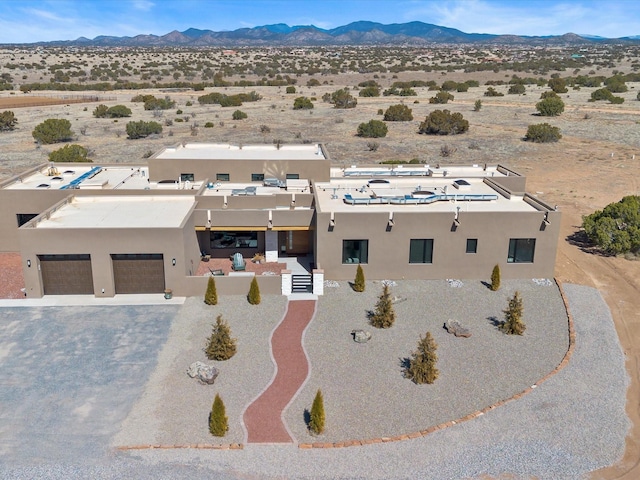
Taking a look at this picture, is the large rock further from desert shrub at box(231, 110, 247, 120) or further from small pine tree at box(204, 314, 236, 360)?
desert shrub at box(231, 110, 247, 120)

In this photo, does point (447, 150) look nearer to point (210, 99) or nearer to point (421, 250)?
point (421, 250)

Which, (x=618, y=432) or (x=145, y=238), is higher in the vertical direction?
(x=145, y=238)

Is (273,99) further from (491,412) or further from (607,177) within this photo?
(491,412)

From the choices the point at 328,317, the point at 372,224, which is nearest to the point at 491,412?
the point at 328,317

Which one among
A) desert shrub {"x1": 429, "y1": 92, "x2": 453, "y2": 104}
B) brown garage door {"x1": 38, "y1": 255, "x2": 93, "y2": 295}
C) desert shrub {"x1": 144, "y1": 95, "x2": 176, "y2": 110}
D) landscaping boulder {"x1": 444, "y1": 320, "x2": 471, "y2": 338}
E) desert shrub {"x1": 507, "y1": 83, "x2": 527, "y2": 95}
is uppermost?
desert shrub {"x1": 507, "y1": 83, "x2": 527, "y2": 95}

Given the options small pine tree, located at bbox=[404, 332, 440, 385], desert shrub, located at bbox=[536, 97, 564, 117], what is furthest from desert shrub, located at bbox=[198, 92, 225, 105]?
small pine tree, located at bbox=[404, 332, 440, 385]
